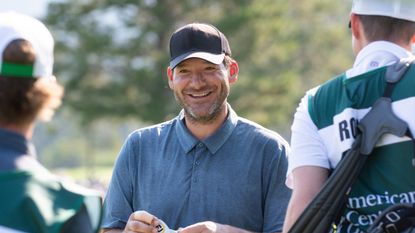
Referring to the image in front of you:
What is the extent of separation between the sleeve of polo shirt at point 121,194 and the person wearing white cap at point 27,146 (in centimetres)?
162

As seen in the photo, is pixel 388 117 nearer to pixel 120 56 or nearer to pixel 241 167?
pixel 241 167

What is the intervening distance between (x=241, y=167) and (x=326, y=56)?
4601 centimetres

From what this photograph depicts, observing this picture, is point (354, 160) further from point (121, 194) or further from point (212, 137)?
point (121, 194)

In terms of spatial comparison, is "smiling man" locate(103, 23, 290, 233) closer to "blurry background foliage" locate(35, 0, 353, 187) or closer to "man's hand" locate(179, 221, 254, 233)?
"man's hand" locate(179, 221, 254, 233)

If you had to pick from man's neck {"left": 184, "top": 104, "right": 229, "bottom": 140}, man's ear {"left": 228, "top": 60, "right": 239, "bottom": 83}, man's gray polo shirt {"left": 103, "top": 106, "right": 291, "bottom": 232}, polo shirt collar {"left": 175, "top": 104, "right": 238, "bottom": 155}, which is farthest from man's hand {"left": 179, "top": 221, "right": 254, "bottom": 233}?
man's ear {"left": 228, "top": 60, "right": 239, "bottom": 83}

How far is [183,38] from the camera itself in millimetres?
5094

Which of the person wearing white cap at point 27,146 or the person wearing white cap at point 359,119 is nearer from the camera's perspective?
the person wearing white cap at point 27,146

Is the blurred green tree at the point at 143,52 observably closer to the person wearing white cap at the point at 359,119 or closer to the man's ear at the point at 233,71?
the man's ear at the point at 233,71

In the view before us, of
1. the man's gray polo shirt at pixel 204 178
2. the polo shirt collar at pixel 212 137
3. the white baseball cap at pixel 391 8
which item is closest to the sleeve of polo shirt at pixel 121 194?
the man's gray polo shirt at pixel 204 178

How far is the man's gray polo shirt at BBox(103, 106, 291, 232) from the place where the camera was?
485cm

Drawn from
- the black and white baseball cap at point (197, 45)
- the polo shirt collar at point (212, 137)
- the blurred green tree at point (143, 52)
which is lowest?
the blurred green tree at point (143, 52)

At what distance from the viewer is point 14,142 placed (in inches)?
131

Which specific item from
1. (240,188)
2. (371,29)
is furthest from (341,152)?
(240,188)

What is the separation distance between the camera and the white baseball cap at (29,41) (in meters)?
3.30
